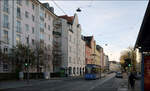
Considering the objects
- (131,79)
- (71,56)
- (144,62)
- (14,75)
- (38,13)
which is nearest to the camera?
(144,62)

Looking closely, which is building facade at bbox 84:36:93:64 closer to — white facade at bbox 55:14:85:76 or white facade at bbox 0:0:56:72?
white facade at bbox 55:14:85:76

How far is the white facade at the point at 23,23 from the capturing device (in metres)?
37.8

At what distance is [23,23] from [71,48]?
26008 millimetres

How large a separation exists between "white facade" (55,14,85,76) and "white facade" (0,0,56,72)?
6543 millimetres

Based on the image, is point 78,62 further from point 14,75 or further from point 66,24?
point 14,75

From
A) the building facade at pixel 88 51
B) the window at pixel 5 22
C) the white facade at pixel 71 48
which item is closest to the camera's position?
the window at pixel 5 22

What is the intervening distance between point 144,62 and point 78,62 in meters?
66.8

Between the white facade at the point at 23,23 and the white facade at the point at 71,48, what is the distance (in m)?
6.54

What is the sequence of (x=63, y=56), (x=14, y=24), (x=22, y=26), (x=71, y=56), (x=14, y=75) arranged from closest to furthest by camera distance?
(x=14, y=75)
(x=14, y=24)
(x=22, y=26)
(x=63, y=56)
(x=71, y=56)

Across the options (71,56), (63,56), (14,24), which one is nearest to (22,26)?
(14,24)

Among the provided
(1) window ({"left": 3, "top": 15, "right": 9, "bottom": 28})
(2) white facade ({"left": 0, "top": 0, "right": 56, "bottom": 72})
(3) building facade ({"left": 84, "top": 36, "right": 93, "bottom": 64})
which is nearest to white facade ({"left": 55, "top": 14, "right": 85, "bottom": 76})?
(2) white facade ({"left": 0, "top": 0, "right": 56, "bottom": 72})

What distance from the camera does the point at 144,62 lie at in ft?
32.1

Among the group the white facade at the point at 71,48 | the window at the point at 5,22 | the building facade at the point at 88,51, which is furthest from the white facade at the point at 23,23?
the building facade at the point at 88,51

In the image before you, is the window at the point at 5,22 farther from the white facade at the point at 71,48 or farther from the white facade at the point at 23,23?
the white facade at the point at 71,48
